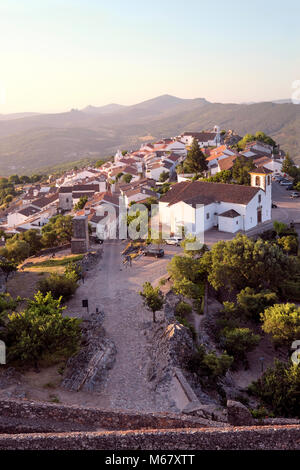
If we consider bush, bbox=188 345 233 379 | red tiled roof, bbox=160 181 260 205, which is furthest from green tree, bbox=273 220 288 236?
bush, bbox=188 345 233 379

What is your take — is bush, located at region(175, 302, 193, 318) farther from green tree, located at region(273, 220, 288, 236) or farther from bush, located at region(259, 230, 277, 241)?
green tree, located at region(273, 220, 288, 236)

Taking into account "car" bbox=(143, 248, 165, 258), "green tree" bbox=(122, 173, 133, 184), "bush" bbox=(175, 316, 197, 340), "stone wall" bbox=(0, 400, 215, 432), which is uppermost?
"green tree" bbox=(122, 173, 133, 184)

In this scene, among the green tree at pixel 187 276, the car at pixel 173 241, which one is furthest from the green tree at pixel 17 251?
the green tree at pixel 187 276

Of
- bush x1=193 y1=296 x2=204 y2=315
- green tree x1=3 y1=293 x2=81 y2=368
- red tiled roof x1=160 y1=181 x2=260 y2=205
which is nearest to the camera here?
green tree x1=3 y1=293 x2=81 y2=368

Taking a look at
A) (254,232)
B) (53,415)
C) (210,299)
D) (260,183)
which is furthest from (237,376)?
(260,183)

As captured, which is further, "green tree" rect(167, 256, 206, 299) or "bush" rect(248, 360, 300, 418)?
"green tree" rect(167, 256, 206, 299)

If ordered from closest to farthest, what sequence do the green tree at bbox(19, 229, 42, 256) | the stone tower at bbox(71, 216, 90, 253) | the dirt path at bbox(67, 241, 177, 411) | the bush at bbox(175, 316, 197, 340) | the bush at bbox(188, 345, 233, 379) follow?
the dirt path at bbox(67, 241, 177, 411)
the bush at bbox(188, 345, 233, 379)
the bush at bbox(175, 316, 197, 340)
the stone tower at bbox(71, 216, 90, 253)
the green tree at bbox(19, 229, 42, 256)

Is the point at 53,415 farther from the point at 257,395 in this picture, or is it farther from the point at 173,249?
the point at 173,249

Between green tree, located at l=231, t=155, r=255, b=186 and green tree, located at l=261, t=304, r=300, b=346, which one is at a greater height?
green tree, located at l=231, t=155, r=255, b=186
